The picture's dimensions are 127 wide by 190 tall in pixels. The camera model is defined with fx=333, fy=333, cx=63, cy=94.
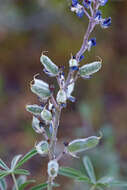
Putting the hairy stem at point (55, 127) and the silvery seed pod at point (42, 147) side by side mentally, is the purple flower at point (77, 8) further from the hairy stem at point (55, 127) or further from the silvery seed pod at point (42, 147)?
the silvery seed pod at point (42, 147)

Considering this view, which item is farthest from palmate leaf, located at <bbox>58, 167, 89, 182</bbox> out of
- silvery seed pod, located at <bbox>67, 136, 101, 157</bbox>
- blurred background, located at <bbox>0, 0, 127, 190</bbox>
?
blurred background, located at <bbox>0, 0, 127, 190</bbox>

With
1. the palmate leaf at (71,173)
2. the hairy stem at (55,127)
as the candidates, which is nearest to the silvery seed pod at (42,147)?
the hairy stem at (55,127)

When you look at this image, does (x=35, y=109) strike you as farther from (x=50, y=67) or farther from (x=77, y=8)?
(x=77, y=8)

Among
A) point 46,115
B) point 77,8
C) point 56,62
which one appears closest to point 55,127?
point 46,115

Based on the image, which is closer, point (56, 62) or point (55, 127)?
point (55, 127)

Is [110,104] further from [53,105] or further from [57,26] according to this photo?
[53,105]

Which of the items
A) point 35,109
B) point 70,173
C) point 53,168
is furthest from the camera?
point 70,173
